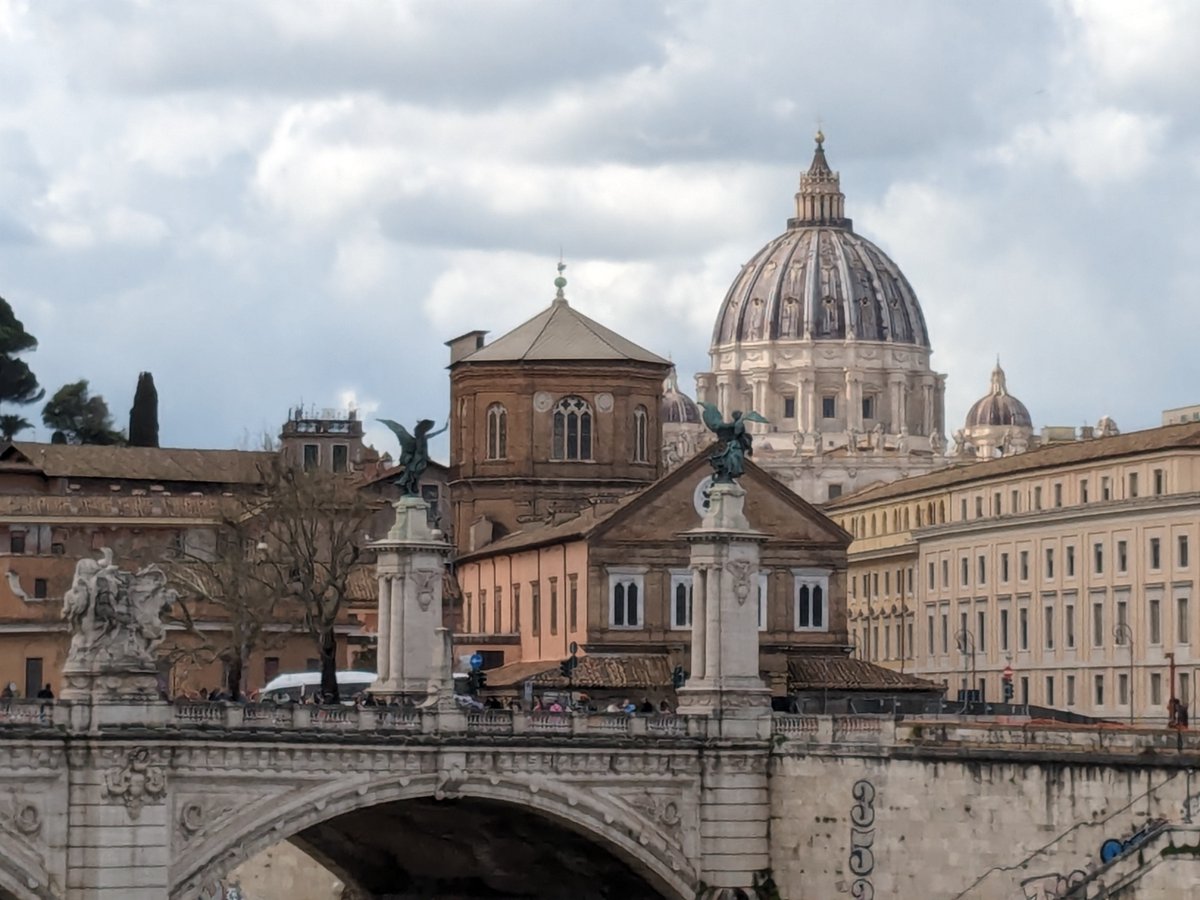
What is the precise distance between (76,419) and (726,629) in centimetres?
8630

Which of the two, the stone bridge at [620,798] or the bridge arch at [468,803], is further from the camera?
the bridge arch at [468,803]

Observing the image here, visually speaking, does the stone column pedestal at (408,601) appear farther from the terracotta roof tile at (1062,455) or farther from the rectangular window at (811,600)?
the terracotta roof tile at (1062,455)

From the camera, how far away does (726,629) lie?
83.4m

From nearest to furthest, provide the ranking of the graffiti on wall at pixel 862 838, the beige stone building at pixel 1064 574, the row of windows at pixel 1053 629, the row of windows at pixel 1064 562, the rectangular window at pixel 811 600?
the graffiti on wall at pixel 862 838 < the rectangular window at pixel 811 600 < the row of windows at pixel 1064 562 < the beige stone building at pixel 1064 574 < the row of windows at pixel 1053 629

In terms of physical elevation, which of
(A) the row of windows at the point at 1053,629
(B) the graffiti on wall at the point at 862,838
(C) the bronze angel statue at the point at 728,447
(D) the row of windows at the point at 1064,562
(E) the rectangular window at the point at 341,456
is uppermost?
(E) the rectangular window at the point at 341,456

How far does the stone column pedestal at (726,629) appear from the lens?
83375 millimetres

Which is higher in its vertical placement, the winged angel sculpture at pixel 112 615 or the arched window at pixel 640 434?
the arched window at pixel 640 434

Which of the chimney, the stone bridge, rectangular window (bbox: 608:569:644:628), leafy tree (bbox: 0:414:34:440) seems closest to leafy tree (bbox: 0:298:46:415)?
leafy tree (bbox: 0:414:34:440)

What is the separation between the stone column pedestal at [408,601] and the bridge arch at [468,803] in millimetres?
7055

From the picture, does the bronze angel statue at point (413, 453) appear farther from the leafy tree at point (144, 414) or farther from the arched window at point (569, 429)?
the leafy tree at point (144, 414)

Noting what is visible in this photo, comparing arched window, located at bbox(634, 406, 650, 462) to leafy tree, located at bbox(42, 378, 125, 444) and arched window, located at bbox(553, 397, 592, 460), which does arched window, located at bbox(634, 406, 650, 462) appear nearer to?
arched window, located at bbox(553, 397, 592, 460)

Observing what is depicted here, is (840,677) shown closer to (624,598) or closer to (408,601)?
(624,598)

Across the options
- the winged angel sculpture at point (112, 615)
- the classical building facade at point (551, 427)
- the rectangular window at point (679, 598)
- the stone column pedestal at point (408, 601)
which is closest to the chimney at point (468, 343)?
the classical building facade at point (551, 427)

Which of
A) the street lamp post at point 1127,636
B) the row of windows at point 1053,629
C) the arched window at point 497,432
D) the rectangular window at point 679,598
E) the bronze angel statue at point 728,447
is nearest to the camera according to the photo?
the bronze angel statue at point 728,447
